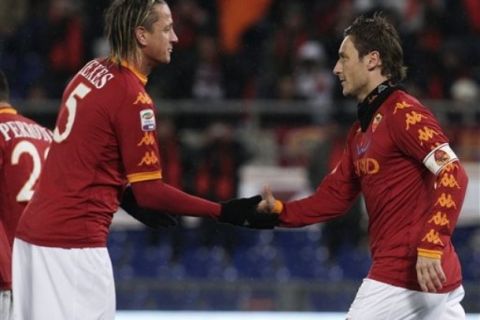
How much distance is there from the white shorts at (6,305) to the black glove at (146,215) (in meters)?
0.66

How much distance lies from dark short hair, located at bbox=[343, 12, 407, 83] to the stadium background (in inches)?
186

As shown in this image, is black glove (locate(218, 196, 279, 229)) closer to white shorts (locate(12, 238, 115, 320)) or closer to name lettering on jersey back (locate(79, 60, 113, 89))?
white shorts (locate(12, 238, 115, 320))

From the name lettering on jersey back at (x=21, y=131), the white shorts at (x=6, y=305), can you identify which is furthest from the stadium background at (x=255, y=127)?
the white shorts at (x=6, y=305)

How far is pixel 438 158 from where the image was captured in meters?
5.43

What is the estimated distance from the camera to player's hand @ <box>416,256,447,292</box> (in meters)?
5.31

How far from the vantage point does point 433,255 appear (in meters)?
5.34

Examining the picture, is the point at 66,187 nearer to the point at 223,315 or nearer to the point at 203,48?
the point at 223,315

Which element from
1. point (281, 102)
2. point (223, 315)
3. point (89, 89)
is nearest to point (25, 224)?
point (89, 89)

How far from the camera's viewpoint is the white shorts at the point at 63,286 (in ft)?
17.4

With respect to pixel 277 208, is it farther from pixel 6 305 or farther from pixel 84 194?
pixel 6 305

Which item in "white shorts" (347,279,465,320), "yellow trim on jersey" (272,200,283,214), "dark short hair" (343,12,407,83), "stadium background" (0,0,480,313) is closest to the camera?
"white shorts" (347,279,465,320)

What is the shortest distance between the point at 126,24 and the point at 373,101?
1130 millimetres

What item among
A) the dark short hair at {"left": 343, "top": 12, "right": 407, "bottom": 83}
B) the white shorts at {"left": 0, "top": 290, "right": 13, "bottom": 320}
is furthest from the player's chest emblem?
the white shorts at {"left": 0, "top": 290, "right": 13, "bottom": 320}

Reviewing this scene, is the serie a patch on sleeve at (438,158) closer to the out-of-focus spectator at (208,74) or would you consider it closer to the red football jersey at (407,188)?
the red football jersey at (407,188)
